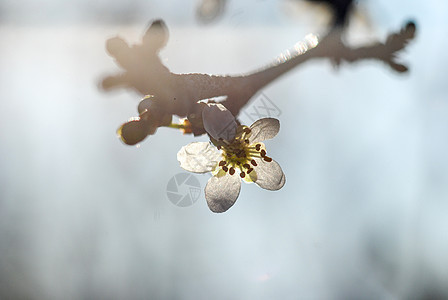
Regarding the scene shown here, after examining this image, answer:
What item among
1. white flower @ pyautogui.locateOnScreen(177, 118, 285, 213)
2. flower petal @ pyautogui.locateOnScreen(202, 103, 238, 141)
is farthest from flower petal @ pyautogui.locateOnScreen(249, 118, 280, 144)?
flower petal @ pyautogui.locateOnScreen(202, 103, 238, 141)

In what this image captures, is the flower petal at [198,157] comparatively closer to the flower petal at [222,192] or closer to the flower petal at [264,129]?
the flower petal at [222,192]

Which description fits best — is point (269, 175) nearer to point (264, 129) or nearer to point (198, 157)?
point (264, 129)

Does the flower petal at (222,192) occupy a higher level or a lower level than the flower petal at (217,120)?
lower

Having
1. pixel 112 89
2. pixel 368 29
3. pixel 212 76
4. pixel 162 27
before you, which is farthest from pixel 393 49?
pixel 112 89

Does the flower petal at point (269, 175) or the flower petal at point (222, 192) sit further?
the flower petal at point (269, 175)

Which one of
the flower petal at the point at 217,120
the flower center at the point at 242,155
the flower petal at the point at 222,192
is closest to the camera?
the flower petal at the point at 217,120

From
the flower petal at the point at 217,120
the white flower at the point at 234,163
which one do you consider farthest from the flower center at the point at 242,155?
the flower petal at the point at 217,120

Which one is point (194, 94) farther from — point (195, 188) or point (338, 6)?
point (338, 6)

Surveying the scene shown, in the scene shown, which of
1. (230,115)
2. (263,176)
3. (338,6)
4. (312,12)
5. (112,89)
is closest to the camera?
(230,115)
